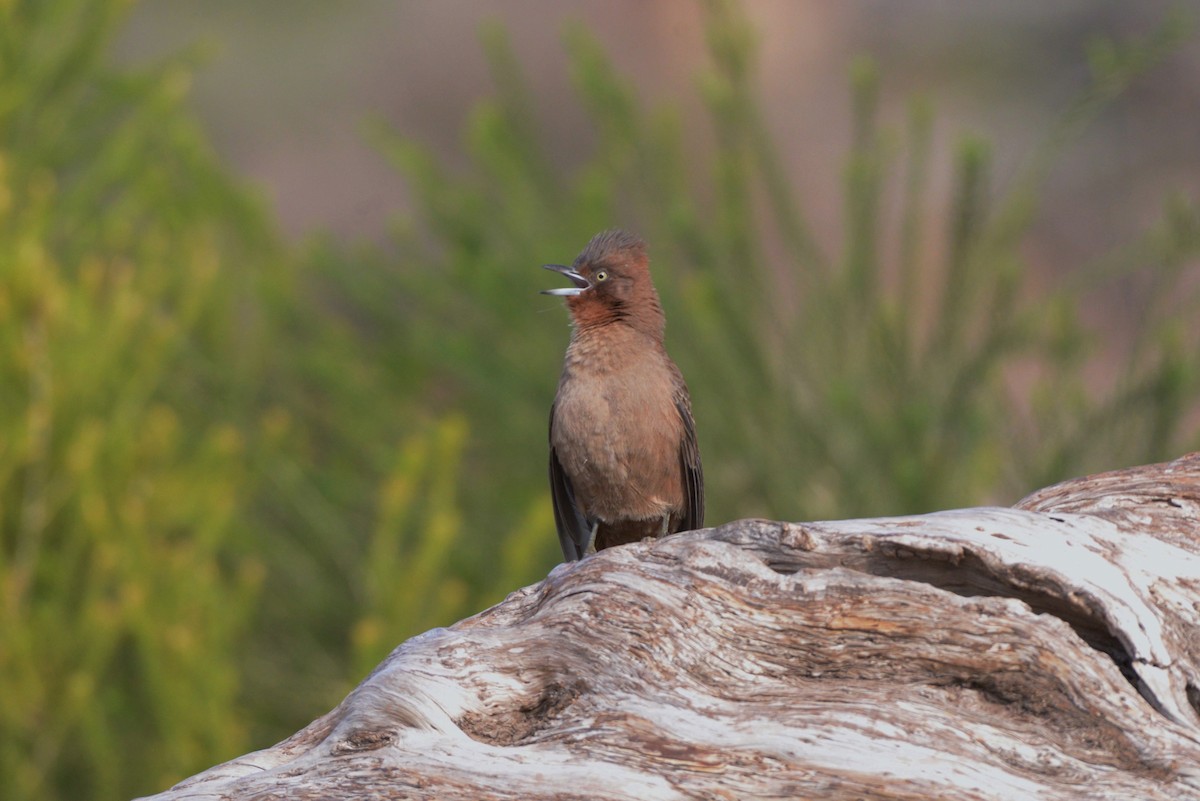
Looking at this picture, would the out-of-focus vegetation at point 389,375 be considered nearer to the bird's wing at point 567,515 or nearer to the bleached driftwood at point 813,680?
the bird's wing at point 567,515

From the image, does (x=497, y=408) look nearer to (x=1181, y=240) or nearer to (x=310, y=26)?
(x=1181, y=240)

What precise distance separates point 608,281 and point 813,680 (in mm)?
2126

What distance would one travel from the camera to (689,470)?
5.23 m

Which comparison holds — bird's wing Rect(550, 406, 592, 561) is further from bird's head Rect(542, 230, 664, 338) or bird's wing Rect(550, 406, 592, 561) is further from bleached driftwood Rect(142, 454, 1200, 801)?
bleached driftwood Rect(142, 454, 1200, 801)

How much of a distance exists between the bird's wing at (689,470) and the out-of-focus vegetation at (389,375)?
1263 millimetres

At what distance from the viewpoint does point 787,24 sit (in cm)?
2245

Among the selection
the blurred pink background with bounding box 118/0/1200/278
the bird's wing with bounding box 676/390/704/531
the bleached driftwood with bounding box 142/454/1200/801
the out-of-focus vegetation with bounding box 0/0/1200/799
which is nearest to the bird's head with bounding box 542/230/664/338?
the bird's wing with bounding box 676/390/704/531

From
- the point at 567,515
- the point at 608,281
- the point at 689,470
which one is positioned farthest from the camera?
the point at 567,515

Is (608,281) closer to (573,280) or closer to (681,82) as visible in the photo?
(573,280)

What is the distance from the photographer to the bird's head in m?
5.09

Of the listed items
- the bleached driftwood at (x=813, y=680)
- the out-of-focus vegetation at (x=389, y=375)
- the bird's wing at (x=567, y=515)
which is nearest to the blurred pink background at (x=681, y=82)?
the out-of-focus vegetation at (x=389, y=375)

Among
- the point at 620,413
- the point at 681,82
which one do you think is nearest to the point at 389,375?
the point at 620,413

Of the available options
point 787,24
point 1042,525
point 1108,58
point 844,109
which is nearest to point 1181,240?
point 1108,58

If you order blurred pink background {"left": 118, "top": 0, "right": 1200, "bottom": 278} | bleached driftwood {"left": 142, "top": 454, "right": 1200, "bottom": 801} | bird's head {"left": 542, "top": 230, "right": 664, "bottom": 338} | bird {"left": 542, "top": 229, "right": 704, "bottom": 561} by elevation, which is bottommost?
bleached driftwood {"left": 142, "top": 454, "right": 1200, "bottom": 801}
